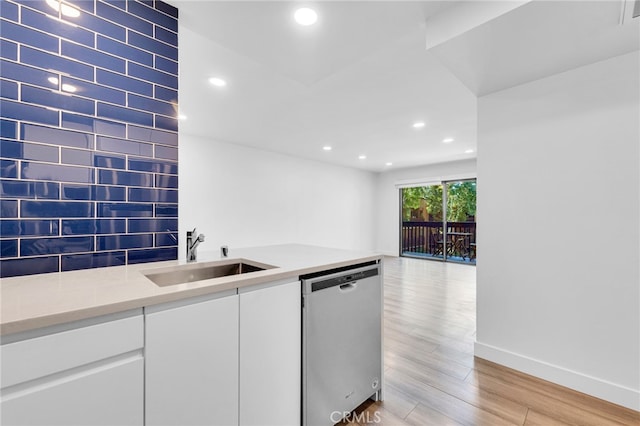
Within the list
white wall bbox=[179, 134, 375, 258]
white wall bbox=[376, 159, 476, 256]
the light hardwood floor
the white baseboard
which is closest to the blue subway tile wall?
the light hardwood floor

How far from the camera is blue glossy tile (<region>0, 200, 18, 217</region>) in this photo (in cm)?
105

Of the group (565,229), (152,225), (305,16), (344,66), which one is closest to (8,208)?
(152,225)

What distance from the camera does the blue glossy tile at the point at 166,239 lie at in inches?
57.7

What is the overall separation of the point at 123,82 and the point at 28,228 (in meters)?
0.80

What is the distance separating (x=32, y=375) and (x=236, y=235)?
169 inches

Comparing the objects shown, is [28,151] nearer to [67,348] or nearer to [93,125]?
[93,125]

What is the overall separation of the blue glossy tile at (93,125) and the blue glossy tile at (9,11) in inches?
15.2

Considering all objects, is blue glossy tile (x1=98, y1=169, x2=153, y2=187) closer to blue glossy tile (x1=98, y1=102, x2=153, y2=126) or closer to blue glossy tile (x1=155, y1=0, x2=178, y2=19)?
blue glossy tile (x1=98, y1=102, x2=153, y2=126)

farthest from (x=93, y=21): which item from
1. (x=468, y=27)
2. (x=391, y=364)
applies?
(x=391, y=364)

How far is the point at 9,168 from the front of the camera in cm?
107

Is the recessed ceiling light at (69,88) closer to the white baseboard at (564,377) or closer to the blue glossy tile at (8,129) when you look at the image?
the blue glossy tile at (8,129)

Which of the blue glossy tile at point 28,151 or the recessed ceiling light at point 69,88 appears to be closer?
the blue glossy tile at point 28,151

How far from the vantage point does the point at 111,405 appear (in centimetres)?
77

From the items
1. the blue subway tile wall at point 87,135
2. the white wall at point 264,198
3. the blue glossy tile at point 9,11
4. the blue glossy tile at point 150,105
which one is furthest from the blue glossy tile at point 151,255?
the white wall at point 264,198
